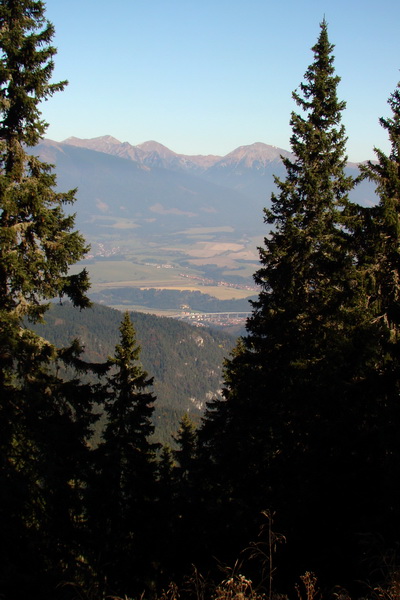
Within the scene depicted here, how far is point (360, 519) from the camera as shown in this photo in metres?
8.66

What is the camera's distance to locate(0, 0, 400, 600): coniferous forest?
9508mm

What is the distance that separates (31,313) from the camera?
1156 centimetres

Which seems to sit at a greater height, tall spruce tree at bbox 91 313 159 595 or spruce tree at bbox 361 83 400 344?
spruce tree at bbox 361 83 400 344

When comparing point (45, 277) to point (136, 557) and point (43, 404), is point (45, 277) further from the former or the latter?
point (136, 557)

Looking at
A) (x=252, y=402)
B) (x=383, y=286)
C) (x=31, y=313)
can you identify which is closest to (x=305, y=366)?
(x=252, y=402)

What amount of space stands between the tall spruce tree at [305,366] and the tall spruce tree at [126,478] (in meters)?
2.88

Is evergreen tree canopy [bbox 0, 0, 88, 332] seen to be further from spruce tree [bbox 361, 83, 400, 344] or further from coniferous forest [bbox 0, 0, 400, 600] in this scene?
spruce tree [bbox 361, 83, 400, 344]

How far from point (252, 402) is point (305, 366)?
7.82 feet

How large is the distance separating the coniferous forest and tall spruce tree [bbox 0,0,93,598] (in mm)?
41

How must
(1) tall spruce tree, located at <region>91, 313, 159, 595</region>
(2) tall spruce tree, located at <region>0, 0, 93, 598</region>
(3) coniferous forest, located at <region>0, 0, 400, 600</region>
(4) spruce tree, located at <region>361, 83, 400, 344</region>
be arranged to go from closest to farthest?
(3) coniferous forest, located at <region>0, 0, 400, 600</region>
(2) tall spruce tree, located at <region>0, 0, 93, 598</region>
(4) spruce tree, located at <region>361, 83, 400, 344</region>
(1) tall spruce tree, located at <region>91, 313, 159, 595</region>

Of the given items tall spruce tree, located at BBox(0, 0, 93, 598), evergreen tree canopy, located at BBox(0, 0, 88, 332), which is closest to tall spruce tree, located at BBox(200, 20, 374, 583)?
tall spruce tree, located at BBox(0, 0, 93, 598)

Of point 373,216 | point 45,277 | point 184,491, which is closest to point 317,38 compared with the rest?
point 373,216

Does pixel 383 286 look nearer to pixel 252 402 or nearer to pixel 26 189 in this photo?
pixel 252 402

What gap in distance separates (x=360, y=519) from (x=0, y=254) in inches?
365
